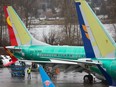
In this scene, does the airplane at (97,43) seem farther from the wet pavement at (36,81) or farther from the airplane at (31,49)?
the airplane at (31,49)

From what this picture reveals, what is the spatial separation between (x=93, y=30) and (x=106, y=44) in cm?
102

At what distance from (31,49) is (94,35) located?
16.0 m

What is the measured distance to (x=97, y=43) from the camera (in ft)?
79.3

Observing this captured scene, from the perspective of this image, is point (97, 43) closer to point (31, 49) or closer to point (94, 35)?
point (94, 35)

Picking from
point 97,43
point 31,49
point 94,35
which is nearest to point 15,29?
point 31,49

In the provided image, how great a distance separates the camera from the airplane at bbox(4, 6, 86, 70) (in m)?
36.2

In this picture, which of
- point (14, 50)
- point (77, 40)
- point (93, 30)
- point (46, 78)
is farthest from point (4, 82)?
point (77, 40)

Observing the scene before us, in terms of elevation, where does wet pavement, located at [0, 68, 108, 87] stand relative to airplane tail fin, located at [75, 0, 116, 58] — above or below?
below

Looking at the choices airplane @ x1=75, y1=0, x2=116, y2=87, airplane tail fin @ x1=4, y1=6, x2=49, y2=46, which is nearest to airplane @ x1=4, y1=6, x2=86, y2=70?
airplane tail fin @ x1=4, y1=6, x2=49, y2=46

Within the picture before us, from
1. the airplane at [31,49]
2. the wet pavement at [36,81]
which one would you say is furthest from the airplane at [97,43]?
the airplane at [31,49]

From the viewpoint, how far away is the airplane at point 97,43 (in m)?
23.9

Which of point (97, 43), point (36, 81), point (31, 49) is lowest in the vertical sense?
point (36, 81)

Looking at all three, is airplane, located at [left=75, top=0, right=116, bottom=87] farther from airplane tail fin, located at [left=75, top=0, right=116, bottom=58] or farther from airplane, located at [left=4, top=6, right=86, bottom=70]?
airplane, located at [left=4, top=6, right=86, bottom=70]

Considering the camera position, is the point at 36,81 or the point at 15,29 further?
the point at 15,29
